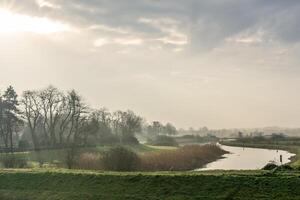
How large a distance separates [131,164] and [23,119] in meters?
40.1

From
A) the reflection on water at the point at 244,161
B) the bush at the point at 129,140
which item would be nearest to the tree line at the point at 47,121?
the bush at the point at 129,140

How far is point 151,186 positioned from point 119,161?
15547mm

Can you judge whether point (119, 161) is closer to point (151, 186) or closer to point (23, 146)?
point (151, 186)

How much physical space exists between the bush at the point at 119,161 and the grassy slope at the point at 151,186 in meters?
11.0

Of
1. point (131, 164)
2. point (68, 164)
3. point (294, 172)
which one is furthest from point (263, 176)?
point (68, 164)

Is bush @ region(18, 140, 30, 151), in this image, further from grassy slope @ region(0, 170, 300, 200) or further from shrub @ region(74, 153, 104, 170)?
grassy slope @ region(0, 170, 300, 200)

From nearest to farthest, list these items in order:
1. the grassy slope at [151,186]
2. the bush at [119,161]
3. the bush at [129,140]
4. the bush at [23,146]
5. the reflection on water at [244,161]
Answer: the grassy slope at [151,186], the bush at [119,161], the reflection on water at [244,161], the bush at [23,146], the bush at [129,140]

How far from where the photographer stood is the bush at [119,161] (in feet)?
134

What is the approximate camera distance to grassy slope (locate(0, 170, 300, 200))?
23672mm

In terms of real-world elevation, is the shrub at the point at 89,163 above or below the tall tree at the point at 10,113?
below

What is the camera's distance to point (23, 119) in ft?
250

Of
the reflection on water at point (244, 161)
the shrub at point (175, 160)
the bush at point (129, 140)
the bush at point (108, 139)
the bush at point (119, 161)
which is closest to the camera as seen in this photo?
the bush at point (119, 161)

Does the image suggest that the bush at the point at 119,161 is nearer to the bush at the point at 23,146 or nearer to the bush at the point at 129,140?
the bush at the point at 23,146

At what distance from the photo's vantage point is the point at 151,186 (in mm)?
25828
